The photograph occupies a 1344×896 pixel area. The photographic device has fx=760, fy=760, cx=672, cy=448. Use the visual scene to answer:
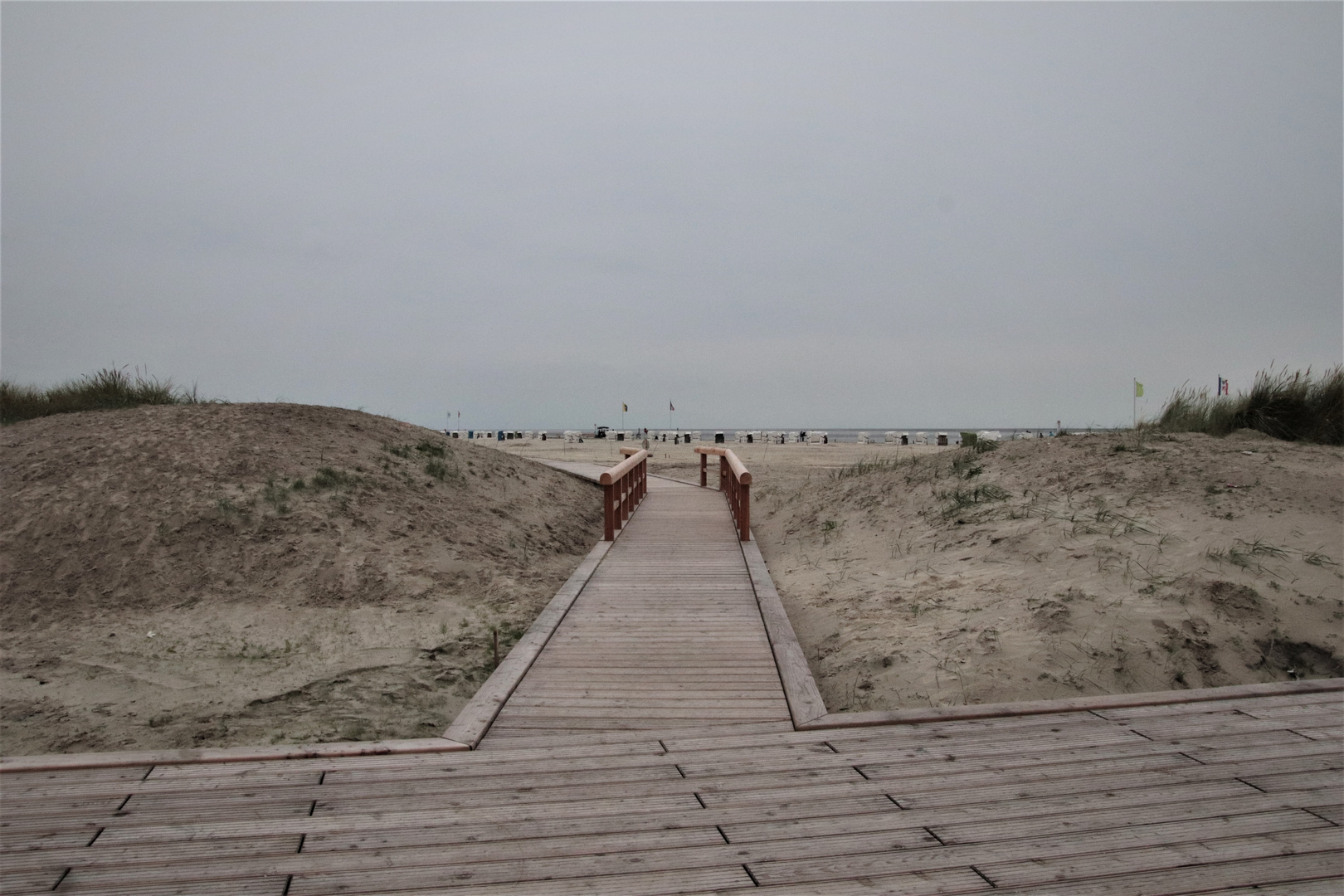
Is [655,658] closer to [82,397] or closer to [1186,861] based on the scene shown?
[1186,861]

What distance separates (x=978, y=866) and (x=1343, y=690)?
3268mm

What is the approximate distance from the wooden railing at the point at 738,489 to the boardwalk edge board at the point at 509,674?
9.68 ft

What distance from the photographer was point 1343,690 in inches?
172

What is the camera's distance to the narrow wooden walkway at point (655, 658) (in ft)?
14.5

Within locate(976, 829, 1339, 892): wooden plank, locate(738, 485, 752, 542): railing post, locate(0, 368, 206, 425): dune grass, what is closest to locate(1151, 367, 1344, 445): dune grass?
locate(738, 485, 752, 542): railing post

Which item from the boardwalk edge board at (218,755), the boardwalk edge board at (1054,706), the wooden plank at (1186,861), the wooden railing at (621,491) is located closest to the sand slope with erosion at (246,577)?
the wooden railing at (621,491)

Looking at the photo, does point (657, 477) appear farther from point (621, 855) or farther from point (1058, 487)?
point (621, 855)

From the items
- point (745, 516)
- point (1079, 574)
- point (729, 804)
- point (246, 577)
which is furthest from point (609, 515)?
point (729, 804)

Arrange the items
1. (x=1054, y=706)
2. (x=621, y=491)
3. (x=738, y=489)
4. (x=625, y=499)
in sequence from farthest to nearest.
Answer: (x=625, y=499)
(x=621, y=491)
(x=738, y=489)
(x=1054, y=706)

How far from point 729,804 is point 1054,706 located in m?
2.13

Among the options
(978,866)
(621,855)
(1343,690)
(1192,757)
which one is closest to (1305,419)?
(1343,690)

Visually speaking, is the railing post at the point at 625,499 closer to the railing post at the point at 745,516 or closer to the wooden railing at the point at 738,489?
the wooden railing at the point at 738,489

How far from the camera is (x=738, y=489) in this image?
37.2 ft

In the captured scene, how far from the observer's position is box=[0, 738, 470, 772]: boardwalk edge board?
3491 mm
